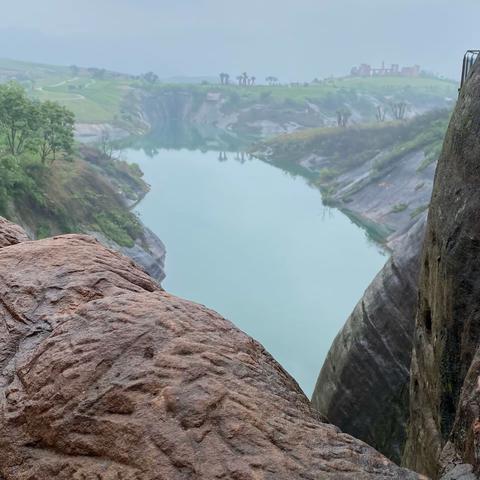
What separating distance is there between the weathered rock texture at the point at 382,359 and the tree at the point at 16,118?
21538mm

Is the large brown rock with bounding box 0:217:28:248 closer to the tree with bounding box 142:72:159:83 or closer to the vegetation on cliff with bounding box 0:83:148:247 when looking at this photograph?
the vegetation on cliff with bounding box 0:83:148:247

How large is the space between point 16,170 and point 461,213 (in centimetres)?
2162

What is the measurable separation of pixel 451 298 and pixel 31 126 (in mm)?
26415

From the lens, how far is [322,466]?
12.4 ft

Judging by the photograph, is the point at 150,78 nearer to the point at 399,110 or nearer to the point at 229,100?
the point at 229,100

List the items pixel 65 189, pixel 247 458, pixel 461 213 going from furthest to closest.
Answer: pixel 65 189, pixel 461 213, pixel 247 458

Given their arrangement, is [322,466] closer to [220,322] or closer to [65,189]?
[220,322]

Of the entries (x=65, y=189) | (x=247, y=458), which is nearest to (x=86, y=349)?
(x=247, y=458)

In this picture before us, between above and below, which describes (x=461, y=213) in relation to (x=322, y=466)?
above

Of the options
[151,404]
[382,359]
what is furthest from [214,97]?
[151,404]

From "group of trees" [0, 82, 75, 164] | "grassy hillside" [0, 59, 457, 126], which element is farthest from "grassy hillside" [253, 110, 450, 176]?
"group of trees" [0, 82, 75, 164]

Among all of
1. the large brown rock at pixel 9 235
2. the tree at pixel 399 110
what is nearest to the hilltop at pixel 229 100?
the tree at pixel 399 110

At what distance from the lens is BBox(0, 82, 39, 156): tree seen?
90.4 ft

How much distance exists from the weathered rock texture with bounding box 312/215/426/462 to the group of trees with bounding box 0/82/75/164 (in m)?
20.6
